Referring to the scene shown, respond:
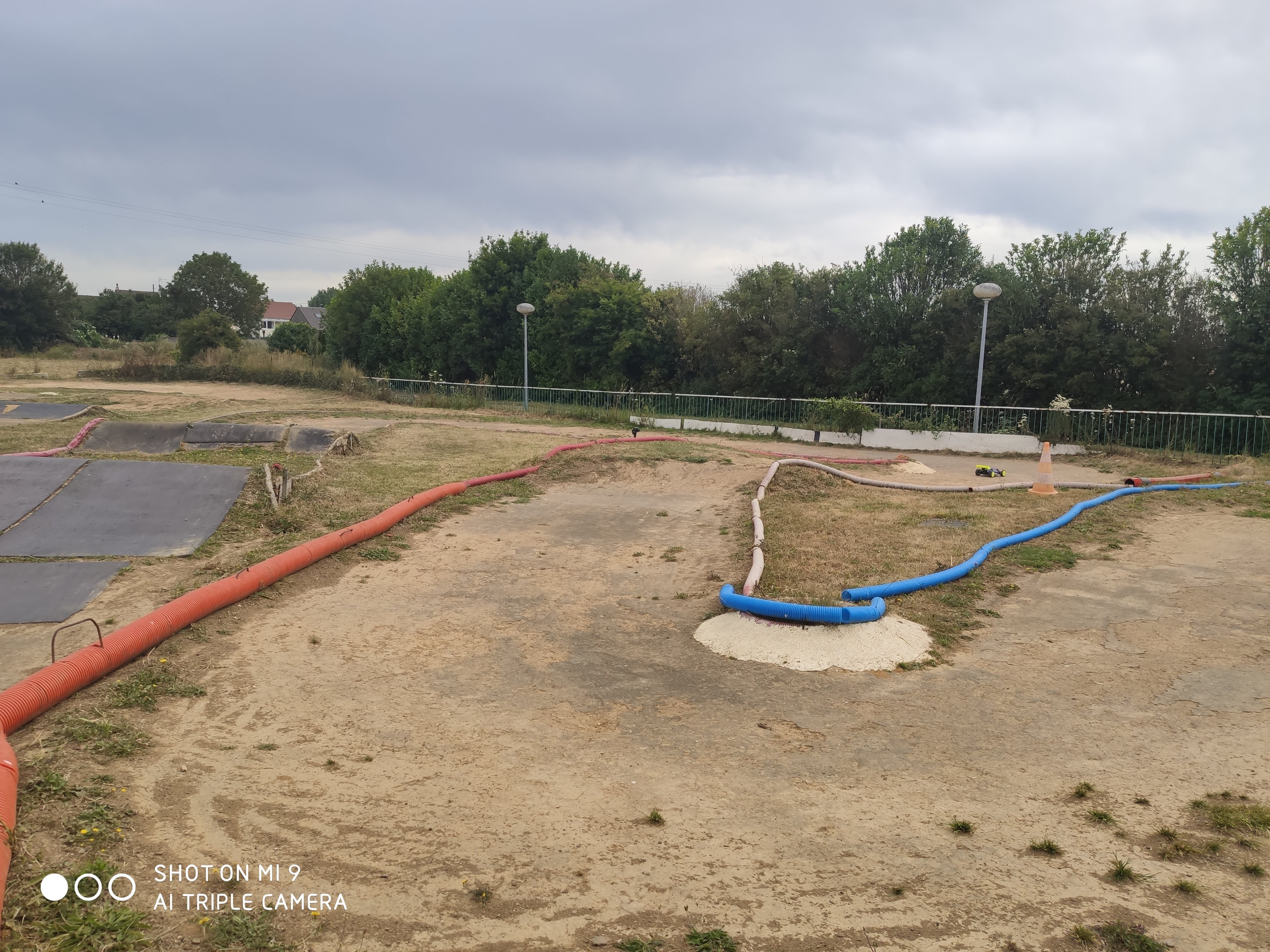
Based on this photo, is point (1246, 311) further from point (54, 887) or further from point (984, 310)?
point (54, 887)

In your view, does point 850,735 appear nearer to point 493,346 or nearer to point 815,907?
point 815,907

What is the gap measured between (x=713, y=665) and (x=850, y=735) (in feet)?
3.82

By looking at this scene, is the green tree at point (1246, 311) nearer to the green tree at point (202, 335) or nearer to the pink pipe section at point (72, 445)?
the pink pipe section at point (72, 445)

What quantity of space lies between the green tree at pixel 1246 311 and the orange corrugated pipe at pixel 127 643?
1670 cm

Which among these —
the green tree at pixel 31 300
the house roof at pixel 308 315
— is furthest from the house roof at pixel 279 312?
the green tree at pixel 31 300

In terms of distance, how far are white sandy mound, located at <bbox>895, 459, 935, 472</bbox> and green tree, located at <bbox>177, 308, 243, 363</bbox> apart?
108 ft

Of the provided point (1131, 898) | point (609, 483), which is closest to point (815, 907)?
point (1131, 898)

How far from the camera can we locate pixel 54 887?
8.66ft

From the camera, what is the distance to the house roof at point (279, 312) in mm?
107188

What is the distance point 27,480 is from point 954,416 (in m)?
17.3

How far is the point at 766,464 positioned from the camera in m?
12.7

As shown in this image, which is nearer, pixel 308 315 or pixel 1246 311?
pixel 1246 311

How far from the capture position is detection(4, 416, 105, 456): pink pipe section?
10.6 m

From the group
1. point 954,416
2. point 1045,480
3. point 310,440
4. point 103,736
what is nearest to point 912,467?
point 1045,480
